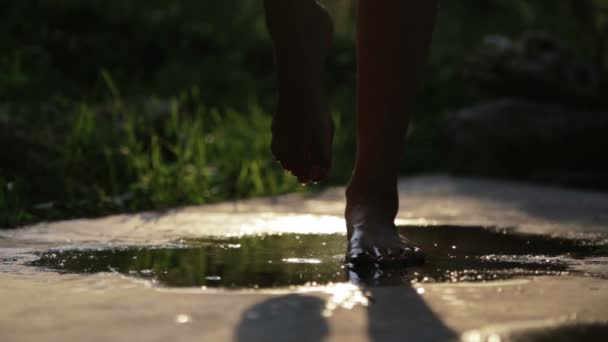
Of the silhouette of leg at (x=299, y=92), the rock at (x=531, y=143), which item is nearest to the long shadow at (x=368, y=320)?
the silhouette of leg at (x=299, y=92)

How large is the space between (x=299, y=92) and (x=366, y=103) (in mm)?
170

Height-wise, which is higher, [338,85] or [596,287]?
[338,85]

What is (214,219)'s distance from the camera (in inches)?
109

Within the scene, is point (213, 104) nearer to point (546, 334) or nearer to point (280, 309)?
point (280, 309)

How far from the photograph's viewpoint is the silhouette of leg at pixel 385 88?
202cm

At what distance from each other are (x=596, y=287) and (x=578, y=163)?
3.25 m

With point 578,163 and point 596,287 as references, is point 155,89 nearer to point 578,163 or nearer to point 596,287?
point 578,163

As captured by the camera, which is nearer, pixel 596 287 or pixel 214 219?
pixel 596 287

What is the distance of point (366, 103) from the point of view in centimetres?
205

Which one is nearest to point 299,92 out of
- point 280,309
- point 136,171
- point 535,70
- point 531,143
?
point 280,309

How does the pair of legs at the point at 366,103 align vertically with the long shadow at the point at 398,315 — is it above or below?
above

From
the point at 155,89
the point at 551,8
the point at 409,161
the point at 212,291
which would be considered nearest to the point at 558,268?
the point at 212,291

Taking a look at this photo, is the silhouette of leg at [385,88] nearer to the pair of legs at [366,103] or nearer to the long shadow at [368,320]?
the pair of legs at [366,103]

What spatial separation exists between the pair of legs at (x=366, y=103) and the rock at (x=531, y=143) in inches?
108
